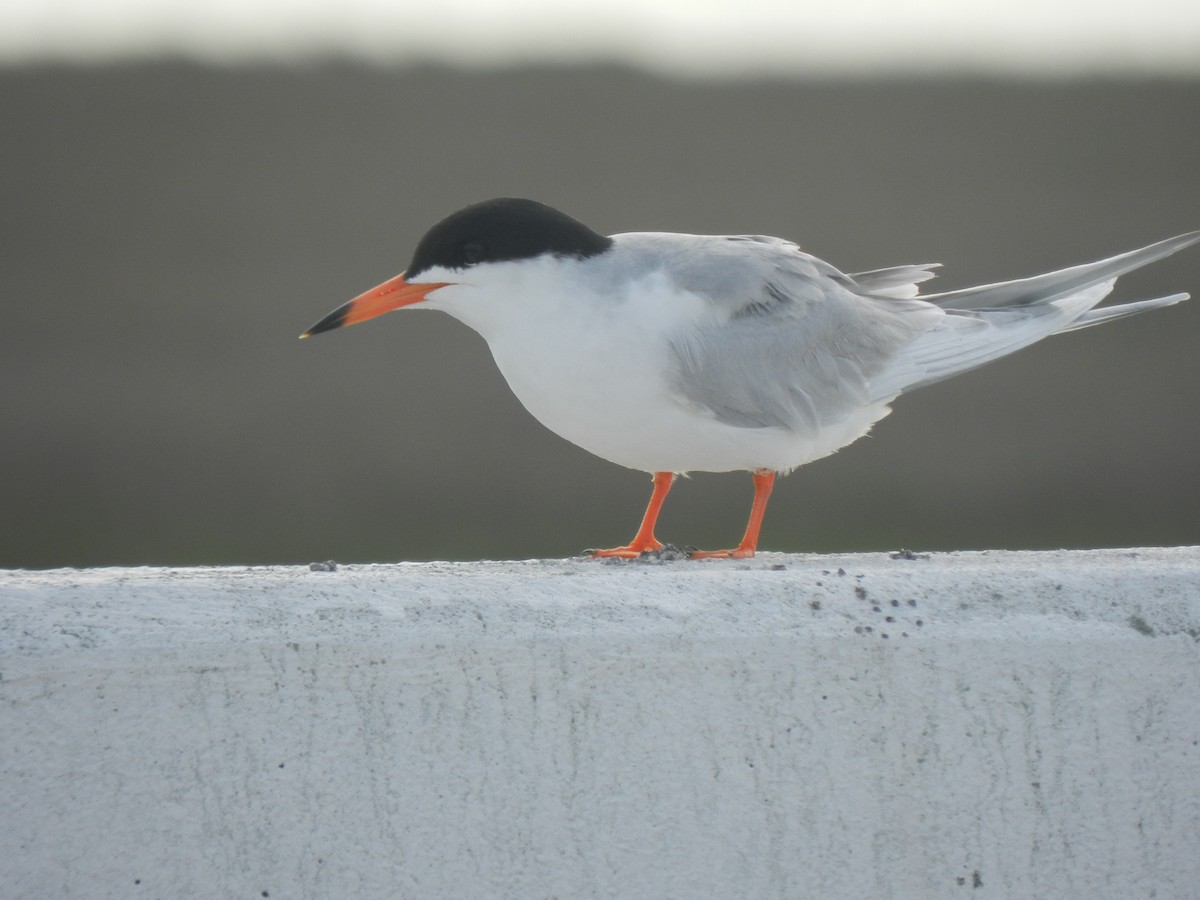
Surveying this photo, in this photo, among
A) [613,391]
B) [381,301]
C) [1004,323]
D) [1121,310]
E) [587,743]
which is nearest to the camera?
[587,743]

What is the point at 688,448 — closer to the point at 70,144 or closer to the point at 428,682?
the point at 428,682

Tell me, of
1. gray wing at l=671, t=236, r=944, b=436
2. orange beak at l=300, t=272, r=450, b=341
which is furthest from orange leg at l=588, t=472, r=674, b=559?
orange beak at l=300, t=272, r=450, b=341

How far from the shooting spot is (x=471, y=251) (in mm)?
2742

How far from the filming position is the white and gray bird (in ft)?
8.89

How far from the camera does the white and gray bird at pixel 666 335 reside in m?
2.71

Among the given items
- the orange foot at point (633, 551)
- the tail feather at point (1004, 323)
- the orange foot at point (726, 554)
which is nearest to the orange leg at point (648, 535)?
the orange foot at point (633, 551)

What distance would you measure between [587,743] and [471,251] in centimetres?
132

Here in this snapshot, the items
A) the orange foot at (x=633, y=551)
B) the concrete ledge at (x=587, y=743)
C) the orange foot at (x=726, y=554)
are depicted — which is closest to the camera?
the concrete ledge at (x=587, y=743)

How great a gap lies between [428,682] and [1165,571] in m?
1.01

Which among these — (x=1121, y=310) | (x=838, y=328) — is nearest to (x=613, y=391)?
(x=838, y=328)

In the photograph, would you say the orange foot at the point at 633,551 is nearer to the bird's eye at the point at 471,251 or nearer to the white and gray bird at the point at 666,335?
the white and gray bird at the point at 666,335

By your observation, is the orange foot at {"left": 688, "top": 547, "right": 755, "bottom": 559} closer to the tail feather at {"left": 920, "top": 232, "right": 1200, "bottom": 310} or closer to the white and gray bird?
the white and gray bird

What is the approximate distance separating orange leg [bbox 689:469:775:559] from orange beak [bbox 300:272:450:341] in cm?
76

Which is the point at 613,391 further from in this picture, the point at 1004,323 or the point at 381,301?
the point at 1004,323
